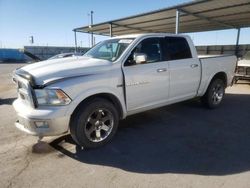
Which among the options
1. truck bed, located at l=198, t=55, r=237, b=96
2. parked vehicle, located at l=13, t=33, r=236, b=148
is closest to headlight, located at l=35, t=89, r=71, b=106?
parked vehicle, located at l=13, t=33, r=236, b=148

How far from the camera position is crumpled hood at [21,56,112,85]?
3.49 metres

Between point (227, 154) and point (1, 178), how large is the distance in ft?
11.6

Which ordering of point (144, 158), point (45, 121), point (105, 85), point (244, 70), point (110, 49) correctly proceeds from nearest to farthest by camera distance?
1. point (45, 121)
2. point (144, 158)
3. point (105, 85)
4. point (110, 49)
5. point (244, 70)

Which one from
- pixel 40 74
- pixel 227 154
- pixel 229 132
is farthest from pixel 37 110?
pixel 229 132

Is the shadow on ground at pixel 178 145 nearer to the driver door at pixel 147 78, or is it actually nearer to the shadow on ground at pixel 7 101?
the driver door at pixel 147 78

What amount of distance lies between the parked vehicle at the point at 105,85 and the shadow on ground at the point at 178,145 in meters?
0.45

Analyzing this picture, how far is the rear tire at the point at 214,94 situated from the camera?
20.6 ft

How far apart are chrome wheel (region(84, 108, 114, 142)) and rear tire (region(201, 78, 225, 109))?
11.1 feet

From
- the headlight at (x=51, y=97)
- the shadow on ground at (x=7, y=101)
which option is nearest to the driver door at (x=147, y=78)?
the headlight at (x=51, y=97)

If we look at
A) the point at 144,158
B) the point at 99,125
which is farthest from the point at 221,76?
the point at 99,125

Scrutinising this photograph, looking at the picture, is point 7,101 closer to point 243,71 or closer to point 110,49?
point 110,49

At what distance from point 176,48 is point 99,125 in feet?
8.70

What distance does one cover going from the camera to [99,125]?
4039mm

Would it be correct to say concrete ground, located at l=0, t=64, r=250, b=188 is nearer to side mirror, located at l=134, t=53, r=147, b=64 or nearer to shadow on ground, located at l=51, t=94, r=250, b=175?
shadow on ground, located at l=51, t=94, r=250, b=175
